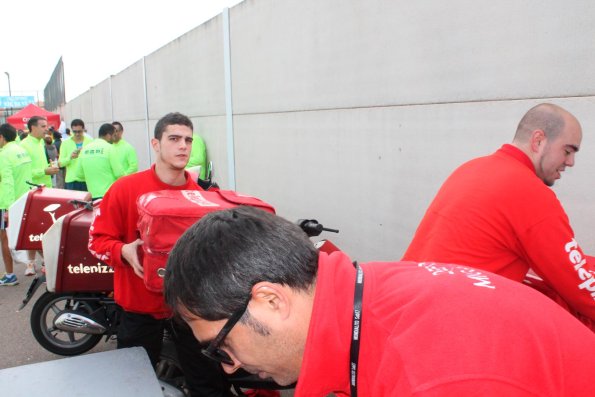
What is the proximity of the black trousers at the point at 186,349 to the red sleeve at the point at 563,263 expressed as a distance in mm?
1872

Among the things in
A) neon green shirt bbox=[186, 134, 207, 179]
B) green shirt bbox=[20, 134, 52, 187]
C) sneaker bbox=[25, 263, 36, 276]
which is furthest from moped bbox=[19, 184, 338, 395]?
neon green shirt bbox=[186, 134, 207, 179]

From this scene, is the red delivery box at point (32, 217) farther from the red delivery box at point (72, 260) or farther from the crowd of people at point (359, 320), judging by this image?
the crowd of people at point (359, 320)

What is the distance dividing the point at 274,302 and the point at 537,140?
5.78 feet

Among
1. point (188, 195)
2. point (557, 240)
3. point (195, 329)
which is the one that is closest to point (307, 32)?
point (188, 195)

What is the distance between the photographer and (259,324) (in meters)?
1.10

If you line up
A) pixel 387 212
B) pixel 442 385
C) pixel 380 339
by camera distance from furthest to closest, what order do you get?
pixel 387 212, pixel 380 339, pixel 442 385

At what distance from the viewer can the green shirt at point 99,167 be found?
24.2ft

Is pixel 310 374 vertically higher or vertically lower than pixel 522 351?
lower

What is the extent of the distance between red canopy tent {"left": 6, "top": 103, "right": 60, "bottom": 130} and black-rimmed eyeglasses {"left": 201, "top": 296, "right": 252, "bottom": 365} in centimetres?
2237

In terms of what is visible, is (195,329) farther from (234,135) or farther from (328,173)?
(234,135)

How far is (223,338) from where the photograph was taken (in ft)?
3.70

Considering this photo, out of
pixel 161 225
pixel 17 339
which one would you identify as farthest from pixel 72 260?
pixel 17 339

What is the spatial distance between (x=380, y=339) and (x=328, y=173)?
4.26 meters

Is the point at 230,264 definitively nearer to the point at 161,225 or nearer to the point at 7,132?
the point at 161,225
